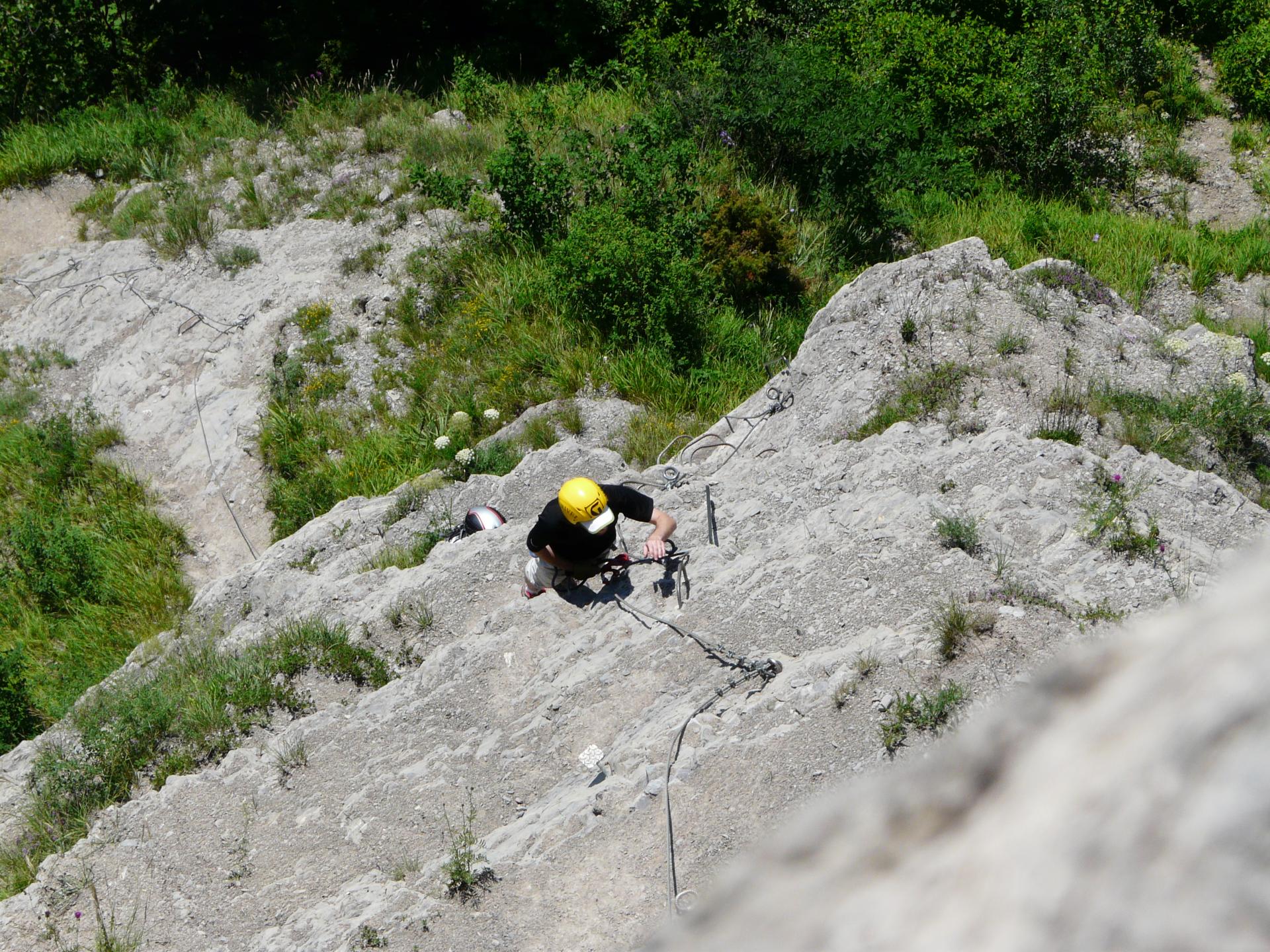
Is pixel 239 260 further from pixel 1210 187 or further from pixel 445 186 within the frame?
pixel 1210 187

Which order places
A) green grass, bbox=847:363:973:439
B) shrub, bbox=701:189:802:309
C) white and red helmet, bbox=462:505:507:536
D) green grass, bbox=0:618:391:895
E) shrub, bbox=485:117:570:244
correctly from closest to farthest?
green grass, bbox=0:618:391:895, green grass, bbox=847:363:973:439, white and red helmet, bbox=462:505:507:536, shrub, bbox=701:189:802:309, shrub, bbox=485:117:570:244

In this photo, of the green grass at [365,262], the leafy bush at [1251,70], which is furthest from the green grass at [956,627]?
the leafy bush at [1251,70]

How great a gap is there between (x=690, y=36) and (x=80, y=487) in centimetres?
979

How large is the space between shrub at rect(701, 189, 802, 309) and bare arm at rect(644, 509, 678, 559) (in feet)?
14.1

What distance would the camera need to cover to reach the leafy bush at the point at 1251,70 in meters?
Answer: 12.7

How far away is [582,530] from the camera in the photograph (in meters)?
6.17

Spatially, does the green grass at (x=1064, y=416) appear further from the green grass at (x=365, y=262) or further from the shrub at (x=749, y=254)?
the green grass at (x=365, y=262)

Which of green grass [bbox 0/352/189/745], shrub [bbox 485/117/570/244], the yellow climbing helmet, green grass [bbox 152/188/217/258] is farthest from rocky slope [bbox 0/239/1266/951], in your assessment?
green grass [bbox 152/188/217/258]

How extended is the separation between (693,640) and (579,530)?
1.14 meters

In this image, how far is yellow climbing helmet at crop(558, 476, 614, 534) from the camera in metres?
6.00

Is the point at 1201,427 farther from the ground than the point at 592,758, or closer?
farther from the ground

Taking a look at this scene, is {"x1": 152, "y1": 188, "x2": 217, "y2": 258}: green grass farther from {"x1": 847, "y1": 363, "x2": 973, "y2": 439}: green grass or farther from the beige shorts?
{"x1": 847, "y1": 363, "x2": 973, "y2": 439}: green grass

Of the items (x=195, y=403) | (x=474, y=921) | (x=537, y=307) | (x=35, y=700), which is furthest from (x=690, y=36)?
(x=474, y=921)

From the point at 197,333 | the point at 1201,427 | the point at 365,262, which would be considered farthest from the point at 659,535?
the point at 197,333
